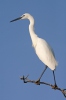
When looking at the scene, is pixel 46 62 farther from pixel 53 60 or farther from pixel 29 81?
pixel 29 81

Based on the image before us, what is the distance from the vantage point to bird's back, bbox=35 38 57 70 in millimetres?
8484

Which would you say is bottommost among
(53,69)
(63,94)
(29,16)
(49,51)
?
(63,94)

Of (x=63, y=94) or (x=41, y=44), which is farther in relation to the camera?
(x=41, y=44)

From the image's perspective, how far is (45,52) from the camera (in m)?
8.91

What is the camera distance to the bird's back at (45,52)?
8484 millimetres

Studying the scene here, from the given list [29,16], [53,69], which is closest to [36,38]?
[29,16]

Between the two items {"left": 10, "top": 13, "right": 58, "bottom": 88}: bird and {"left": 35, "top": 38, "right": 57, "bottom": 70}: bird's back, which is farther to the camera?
{"left": 10, "top": 13, "right": 58, "bottom": 88}: bird

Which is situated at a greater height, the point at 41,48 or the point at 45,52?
the point at 41,48

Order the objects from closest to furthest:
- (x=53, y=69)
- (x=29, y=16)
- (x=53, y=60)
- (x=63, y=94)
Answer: (x=63, y=94) → (x=53, y=69) → (x=53, y=60) → (x=29, y=16)

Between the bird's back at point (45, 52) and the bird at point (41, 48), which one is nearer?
the bird's back at point (45, 52)

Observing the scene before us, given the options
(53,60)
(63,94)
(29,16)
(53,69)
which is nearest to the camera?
(63,94)

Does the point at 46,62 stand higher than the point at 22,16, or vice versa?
the point at 22,16

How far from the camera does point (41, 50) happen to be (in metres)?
9.03

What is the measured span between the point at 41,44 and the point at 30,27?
679mm
